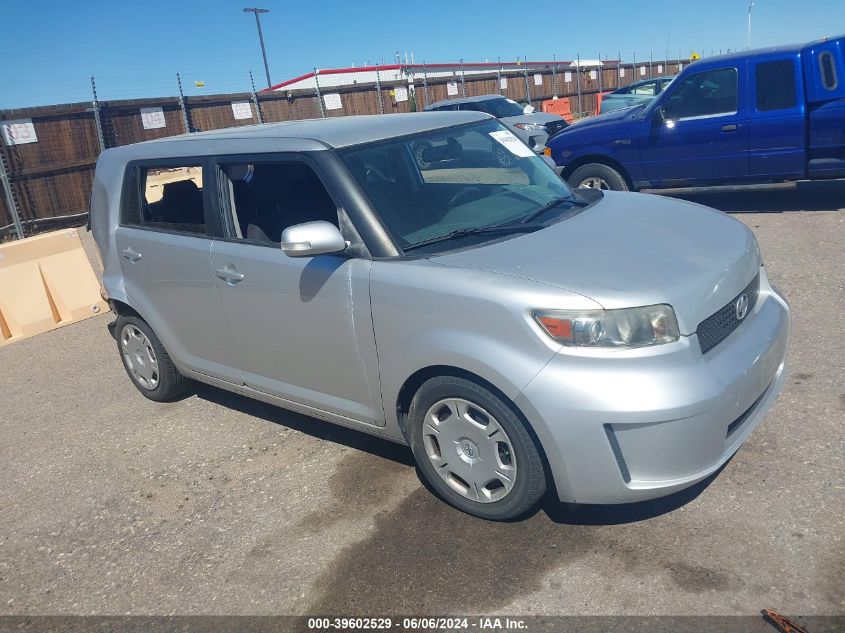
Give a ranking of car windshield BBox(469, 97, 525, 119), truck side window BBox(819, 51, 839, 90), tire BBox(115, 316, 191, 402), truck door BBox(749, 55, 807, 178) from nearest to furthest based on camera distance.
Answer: tire BBox(115, 316, 191, 402)
truck side window BBox(819, 51, 839, 90)
truck door BBox(749, 55, 807, 178)
car windshield BBox(469, 97, 525, 119)

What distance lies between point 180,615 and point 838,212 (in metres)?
8.54

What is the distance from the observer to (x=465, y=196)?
412 cm

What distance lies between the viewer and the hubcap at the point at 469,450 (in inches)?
130

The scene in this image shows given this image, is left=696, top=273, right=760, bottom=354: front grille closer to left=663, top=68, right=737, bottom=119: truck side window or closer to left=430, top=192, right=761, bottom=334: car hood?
left=430, top=192, right=761, bottom=334: car hood

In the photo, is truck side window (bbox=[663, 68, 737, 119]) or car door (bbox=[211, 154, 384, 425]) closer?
car door (bbox=[211, 154, 384, 425])

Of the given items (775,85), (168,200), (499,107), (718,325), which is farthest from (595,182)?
(499,107)

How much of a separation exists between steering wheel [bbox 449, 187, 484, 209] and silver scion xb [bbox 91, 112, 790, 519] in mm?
15

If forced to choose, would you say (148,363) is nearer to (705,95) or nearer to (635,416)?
(635,416)

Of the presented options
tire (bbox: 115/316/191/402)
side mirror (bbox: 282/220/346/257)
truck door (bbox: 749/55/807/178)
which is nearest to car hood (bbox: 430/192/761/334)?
side mirror (bbox: 282/220/346/257)

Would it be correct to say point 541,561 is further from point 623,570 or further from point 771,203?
point 771,203

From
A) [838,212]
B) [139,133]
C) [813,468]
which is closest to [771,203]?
[838,212]

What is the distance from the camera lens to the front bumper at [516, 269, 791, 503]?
2.92 metres

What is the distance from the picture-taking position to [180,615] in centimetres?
322

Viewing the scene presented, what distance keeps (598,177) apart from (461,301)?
7.09 m
